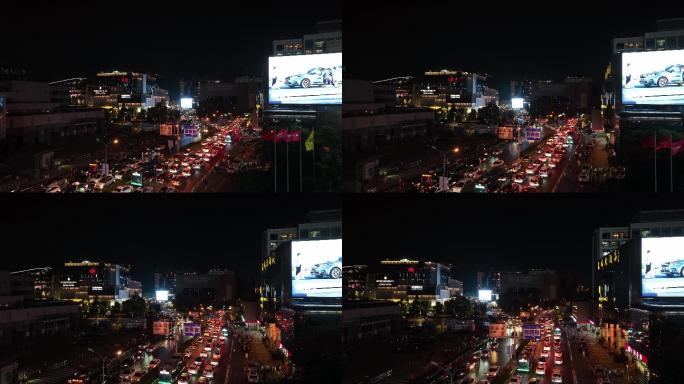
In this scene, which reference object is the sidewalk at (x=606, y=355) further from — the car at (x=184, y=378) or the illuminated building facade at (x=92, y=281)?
the illuminated building facade at (x=92, y=281)

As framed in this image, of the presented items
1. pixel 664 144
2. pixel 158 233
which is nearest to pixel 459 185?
pixel 664 144

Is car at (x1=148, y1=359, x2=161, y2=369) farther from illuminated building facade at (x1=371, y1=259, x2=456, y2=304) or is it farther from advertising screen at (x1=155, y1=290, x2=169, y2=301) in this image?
illuminated building facade at (x1=371, y1=259, x2=456, y2=304)

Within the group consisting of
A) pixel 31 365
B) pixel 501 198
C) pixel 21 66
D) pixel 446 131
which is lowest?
pixel 31 365

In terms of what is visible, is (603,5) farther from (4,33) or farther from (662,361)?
(4,33)

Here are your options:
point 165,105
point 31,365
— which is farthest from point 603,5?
point 31,365

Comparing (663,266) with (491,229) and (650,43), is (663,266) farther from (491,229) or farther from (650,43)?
(650,43)

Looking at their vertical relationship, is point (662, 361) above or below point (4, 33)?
below

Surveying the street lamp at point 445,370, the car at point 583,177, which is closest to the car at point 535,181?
the car at point 583,177
